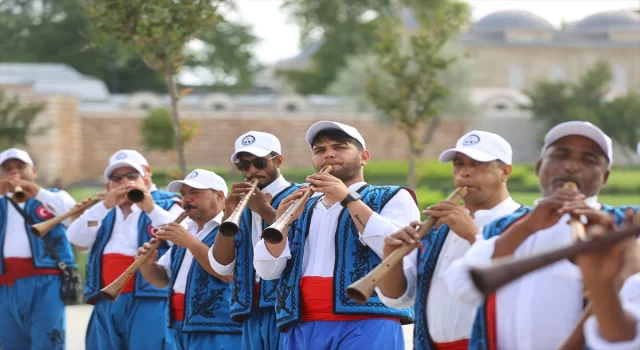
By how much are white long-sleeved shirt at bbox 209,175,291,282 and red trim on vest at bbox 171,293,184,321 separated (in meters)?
0.57

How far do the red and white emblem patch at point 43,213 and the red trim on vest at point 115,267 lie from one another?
1269 millimetres

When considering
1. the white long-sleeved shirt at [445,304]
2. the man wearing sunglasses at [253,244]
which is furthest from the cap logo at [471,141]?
the man wearing sunglasses at [253,244]

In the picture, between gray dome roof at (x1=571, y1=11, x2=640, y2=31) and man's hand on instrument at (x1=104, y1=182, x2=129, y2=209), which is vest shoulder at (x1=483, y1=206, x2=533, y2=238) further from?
gray dome roof at (x1=571, y1=11, x2=640, y2=31)

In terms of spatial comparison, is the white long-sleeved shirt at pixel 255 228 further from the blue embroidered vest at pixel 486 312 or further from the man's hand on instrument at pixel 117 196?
the blue embroidered vest at pixel 486 312

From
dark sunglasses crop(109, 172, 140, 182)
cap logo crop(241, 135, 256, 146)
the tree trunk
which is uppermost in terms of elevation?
the tree trunk

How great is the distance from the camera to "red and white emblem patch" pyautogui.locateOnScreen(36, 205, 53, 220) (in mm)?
8727

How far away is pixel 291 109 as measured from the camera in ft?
173

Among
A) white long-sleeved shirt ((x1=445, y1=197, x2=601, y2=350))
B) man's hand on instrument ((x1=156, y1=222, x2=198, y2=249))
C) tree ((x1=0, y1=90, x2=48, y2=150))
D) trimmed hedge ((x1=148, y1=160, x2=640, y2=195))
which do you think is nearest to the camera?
white long-sleeved shirt ((x1=445, y1=197, x2=601, y2=350))

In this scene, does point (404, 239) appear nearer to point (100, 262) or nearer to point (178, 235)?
point (178, 235)

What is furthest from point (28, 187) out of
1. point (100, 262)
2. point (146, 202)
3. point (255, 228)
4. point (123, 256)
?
point (255, 228)

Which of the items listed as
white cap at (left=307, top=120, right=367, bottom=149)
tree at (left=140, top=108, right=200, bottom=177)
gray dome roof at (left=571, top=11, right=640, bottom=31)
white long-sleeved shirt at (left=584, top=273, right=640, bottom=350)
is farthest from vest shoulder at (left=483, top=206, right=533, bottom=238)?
gray dome roof at (left=571, top=11, right=640, bottom=31)

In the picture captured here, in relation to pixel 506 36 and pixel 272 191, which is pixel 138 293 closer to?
pixel 272 191

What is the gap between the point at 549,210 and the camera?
3.56 m

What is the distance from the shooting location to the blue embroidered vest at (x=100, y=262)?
7523 millimetres
